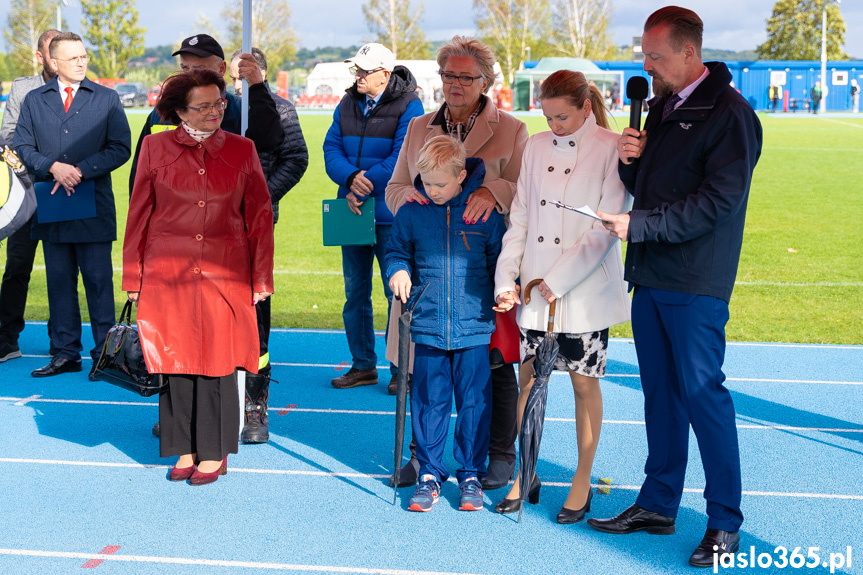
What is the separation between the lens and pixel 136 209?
4359 millimetres

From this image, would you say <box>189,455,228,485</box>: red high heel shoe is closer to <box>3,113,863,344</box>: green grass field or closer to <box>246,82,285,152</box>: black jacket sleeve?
<box>246,82,285,152</box>: black jacket sleeve

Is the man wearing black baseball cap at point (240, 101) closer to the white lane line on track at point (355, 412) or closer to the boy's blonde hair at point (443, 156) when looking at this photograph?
the white lane line on track at point (355, 412)

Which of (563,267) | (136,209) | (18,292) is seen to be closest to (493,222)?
(563,267)

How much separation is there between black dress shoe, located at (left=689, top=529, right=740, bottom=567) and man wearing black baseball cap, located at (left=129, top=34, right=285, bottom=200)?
3.18m

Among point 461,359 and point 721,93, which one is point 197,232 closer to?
point 461,359

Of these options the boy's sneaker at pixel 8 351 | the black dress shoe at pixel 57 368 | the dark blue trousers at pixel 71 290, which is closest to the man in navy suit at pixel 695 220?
the dark blue trousers at pixel 71 290

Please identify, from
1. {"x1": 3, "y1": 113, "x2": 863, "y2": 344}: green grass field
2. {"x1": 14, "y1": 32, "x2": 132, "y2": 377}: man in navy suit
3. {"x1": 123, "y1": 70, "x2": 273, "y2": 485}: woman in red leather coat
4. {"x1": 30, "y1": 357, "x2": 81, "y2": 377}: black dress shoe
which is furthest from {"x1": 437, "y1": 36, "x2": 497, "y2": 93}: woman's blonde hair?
{"x1": 3, "y1": 113, "x2": 863, "y2": 344}: green grass field

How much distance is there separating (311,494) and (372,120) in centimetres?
253

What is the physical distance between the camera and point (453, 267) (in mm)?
4059

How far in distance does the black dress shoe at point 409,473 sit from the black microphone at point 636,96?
1990 mm

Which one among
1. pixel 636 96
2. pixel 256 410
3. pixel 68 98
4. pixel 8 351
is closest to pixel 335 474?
pixel 256 410

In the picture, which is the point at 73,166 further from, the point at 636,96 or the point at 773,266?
the point at 773,266

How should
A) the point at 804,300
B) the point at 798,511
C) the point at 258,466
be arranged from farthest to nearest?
the point at 804,300 < the point at 258,466 < the point at 798,511

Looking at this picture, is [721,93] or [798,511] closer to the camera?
[721,93]
